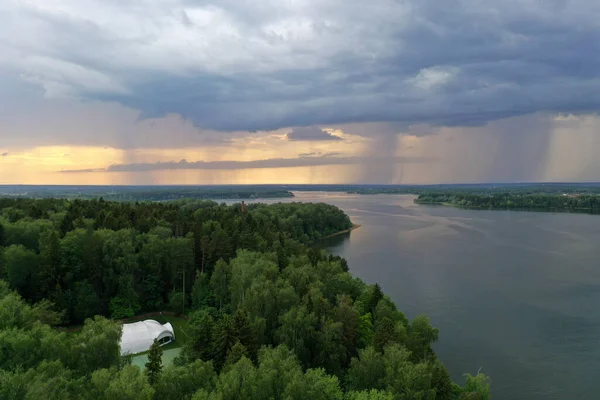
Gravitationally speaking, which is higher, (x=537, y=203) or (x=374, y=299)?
(x=537, y=203)

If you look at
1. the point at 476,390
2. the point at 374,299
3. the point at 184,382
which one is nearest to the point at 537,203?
the point at 374,299

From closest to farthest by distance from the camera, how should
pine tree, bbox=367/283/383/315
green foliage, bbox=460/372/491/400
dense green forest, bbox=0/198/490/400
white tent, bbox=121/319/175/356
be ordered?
dense green forest, bbox=0/198/490/400
green foliage, bbox=460/372/491/400
white tent, bbox=121/319/175/356
pine tree, bbox=367/283/383/315

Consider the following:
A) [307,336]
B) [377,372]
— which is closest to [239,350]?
[307,336]

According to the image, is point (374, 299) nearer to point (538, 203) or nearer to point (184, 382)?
point (184, 382)

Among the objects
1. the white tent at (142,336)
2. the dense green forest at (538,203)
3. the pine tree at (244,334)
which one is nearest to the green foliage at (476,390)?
the pine tree at (244,334)

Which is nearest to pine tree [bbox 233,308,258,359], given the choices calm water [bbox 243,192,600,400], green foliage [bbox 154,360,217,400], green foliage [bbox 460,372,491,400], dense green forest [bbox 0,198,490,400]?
dense green forest [bbox 0,198,490,400]

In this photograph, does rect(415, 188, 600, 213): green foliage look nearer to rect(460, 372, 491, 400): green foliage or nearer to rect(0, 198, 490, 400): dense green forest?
rect(0, 198, 490, 400): dense green forest

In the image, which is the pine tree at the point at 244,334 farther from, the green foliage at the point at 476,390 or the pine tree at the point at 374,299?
the pine tree at the point at 374,299
